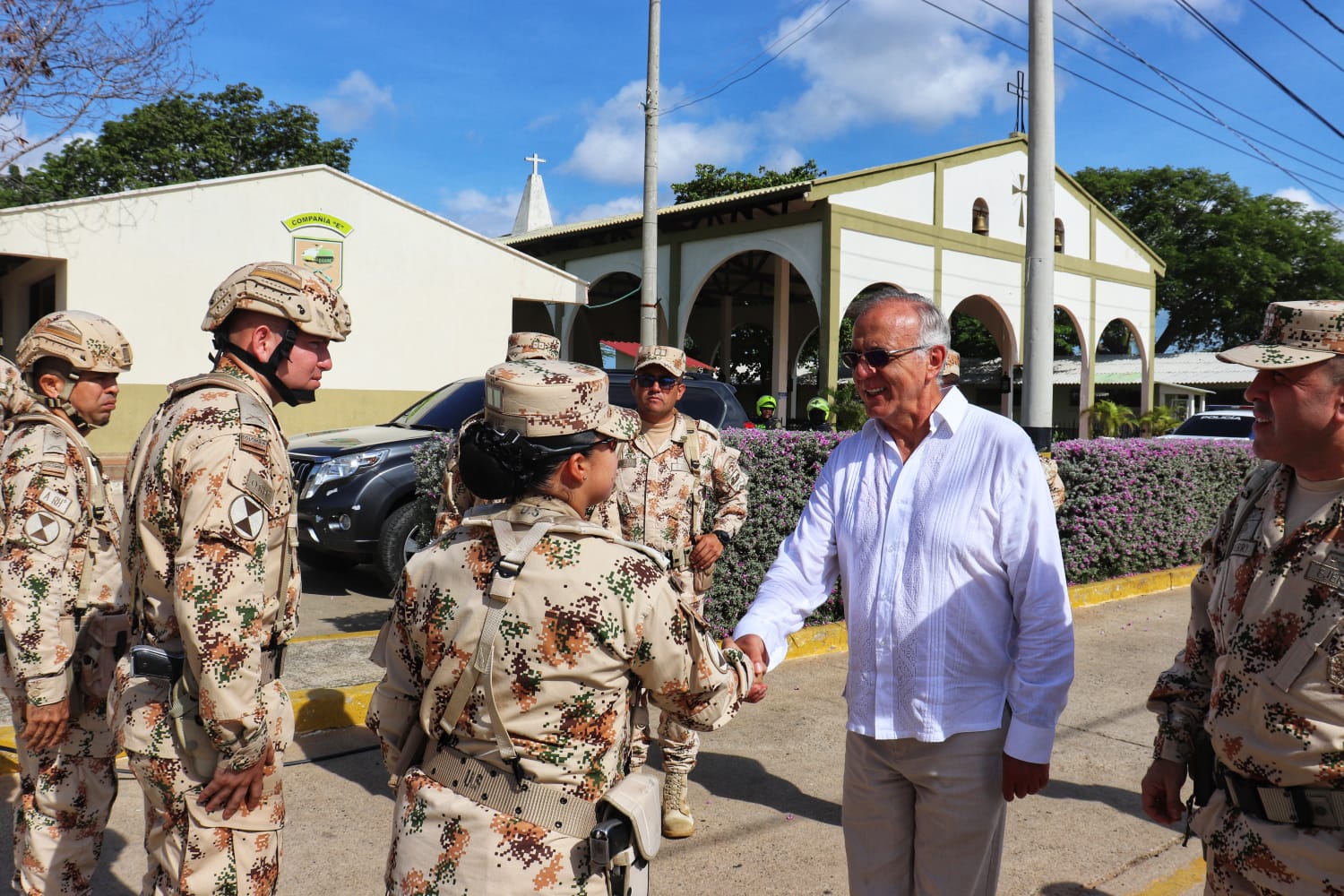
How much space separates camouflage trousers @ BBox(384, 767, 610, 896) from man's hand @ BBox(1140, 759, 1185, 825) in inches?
56.1

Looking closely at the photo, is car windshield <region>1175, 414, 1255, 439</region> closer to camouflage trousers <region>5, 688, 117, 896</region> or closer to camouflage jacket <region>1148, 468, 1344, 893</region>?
camouflage jacket <region>1148, 468, 1344, 893</region>

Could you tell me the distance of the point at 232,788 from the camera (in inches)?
98.1

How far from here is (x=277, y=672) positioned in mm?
2732

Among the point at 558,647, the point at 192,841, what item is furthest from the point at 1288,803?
the point at 192,841

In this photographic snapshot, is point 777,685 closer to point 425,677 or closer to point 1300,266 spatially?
point 425,677

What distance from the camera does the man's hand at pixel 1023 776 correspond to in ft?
8.47

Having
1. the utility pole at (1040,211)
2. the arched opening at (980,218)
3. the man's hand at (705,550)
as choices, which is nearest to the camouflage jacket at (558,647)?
the man's hand at (705,550)

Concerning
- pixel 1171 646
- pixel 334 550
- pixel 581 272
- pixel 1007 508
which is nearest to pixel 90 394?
pixel 1007 508

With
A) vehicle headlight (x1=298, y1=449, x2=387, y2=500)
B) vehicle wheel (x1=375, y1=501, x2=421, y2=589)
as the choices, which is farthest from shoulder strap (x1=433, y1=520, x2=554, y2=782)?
vehicle headlight (x1=298, y1=449, x2=387, y2=500)

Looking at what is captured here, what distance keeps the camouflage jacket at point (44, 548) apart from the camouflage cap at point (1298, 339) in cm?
332

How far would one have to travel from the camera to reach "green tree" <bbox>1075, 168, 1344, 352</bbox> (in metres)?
41.3

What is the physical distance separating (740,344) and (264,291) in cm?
3896

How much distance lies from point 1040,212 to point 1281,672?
22.7ft

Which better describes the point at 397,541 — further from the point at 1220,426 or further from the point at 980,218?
the point at 980,218
